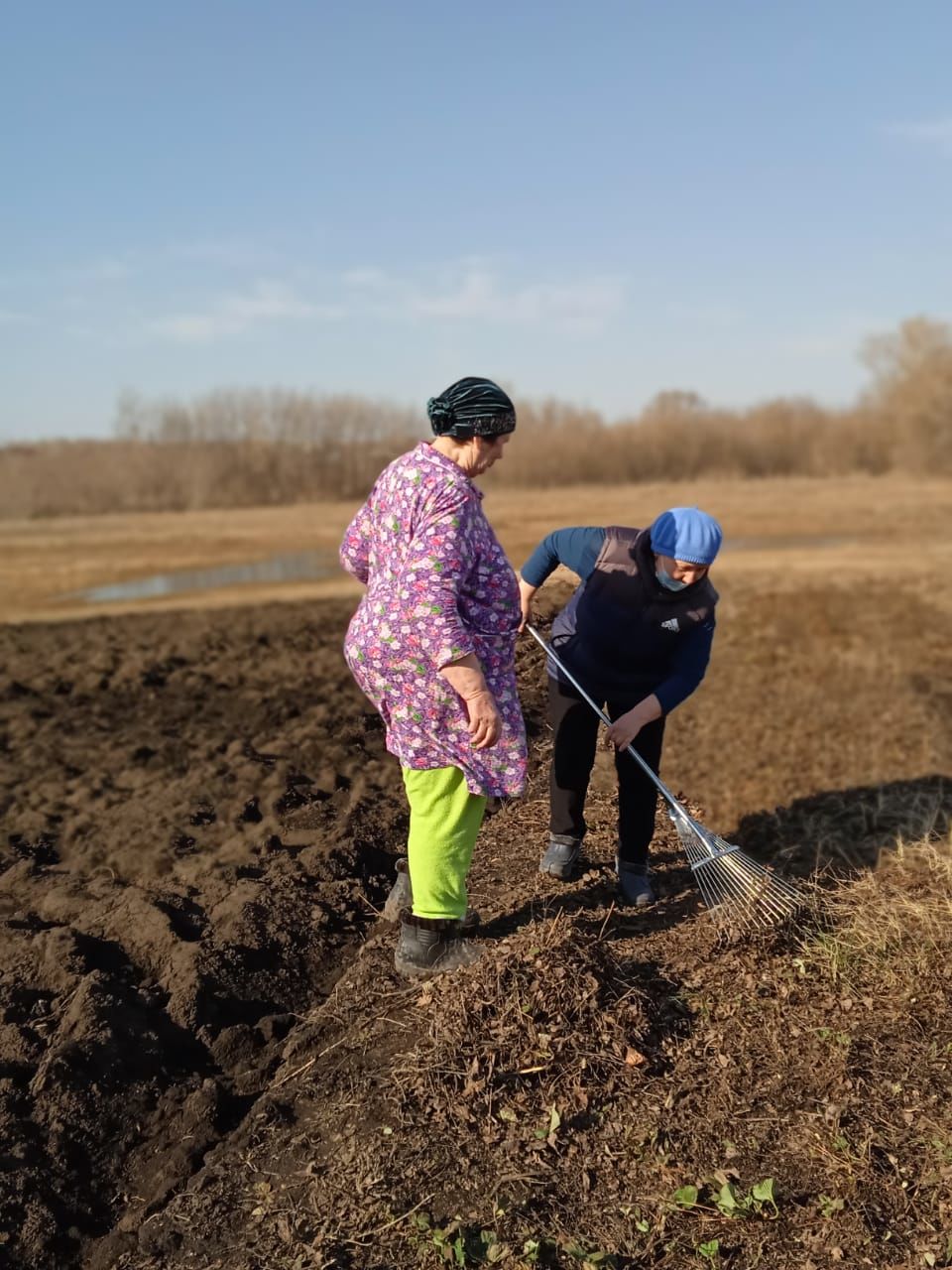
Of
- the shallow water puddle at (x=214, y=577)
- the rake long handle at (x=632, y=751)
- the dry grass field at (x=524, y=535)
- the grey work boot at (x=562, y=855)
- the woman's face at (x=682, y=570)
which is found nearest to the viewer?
the woman's face at (x=682, y=570)

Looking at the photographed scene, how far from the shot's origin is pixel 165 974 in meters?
3.78

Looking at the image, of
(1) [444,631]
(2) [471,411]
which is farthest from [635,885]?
Result: (2) [471,411]

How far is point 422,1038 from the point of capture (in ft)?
10.7

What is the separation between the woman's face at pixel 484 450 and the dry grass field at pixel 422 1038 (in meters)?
1.46

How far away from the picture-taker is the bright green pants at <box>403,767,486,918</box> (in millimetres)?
3303

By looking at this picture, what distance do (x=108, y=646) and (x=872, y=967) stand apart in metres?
7.56

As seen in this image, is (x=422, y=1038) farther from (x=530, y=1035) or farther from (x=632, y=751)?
(x=632, y=751)

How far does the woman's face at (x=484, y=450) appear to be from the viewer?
124 inches

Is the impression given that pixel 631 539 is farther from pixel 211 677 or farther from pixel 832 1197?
pixel 211 677

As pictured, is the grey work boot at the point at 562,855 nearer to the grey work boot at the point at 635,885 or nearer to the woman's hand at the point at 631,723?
the grey work boot at the point at 635,885

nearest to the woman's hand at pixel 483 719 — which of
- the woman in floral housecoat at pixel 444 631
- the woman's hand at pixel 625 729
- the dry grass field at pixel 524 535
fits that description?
the woman in floral housecoat at pixel 444 631

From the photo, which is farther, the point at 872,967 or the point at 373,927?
the point at 373,927

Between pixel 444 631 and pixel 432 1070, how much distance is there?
123cm

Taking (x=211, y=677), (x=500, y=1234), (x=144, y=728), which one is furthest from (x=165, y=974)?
(x=211, y=677)
